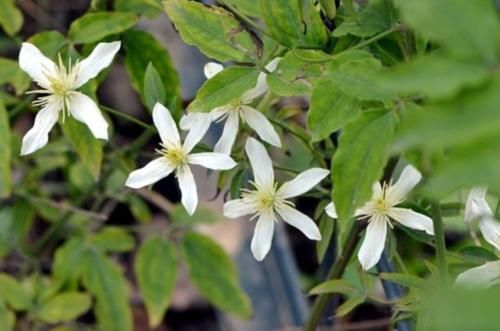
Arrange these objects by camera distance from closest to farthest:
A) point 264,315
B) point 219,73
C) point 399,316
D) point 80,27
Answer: point 219,73
point 399,316
point 80,27
point 264,315

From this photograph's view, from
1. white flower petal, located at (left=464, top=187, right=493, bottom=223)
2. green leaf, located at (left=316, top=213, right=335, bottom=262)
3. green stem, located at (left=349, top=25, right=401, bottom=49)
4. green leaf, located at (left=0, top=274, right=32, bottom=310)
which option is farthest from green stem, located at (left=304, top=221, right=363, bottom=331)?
green leaf, located at (left=0, top=274, right=32, bottom=310)

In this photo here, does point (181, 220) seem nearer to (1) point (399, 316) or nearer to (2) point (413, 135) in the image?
(1) point (399, 316)

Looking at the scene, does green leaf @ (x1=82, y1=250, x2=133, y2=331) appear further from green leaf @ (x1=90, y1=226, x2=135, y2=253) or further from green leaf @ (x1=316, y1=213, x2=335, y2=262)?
green leaf @ (x1=316, y1=213, x2=335, y2=262)

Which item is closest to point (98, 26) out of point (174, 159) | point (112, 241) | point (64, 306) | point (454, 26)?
point (174, 159)

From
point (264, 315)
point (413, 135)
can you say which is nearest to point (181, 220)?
point (264, 315)

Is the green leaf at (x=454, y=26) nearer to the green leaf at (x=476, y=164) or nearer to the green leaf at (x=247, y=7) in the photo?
the green leaf at (x=476, y=164)
